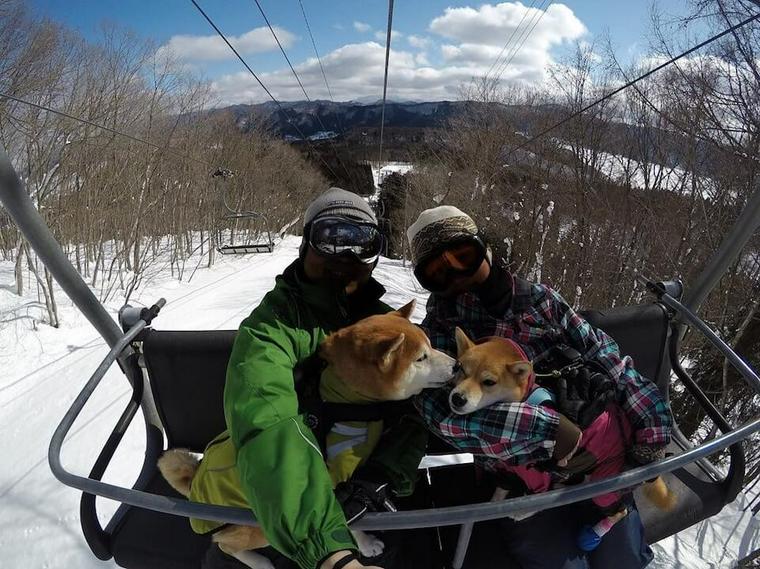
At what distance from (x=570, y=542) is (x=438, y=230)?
1221 mm

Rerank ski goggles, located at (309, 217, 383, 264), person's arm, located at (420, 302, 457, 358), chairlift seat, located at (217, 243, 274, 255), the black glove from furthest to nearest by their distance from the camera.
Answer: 1. chairlift seat, located at (217, 243, 274, 255)
2. person's arm, located at (420, 302, 457, 358)
3. ski goggles, located at (309, 217, 383, 264)
4. the black glove

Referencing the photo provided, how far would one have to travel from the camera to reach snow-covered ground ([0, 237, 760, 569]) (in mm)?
2418

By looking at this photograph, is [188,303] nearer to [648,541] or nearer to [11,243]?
[11,243]

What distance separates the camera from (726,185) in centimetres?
673

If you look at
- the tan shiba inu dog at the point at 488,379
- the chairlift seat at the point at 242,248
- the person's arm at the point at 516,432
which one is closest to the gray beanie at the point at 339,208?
the tan shiba inu dog at the point at 488,379

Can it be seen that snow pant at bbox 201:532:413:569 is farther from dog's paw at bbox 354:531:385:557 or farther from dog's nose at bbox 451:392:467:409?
dog's nose at bbox 451:392:467:409

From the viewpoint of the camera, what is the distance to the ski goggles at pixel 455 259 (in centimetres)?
161

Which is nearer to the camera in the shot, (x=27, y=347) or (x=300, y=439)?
(x=300, y=439)

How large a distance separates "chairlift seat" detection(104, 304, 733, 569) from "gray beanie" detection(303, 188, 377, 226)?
74cm

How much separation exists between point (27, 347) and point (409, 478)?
263 inches

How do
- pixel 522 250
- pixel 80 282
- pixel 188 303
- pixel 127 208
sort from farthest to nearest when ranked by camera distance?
pixel 522 250, pixel 127 208, pixel 188 303, pixel 80 282

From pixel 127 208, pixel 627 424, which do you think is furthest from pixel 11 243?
pixel 627 424

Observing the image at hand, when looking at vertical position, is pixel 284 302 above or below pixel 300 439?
above

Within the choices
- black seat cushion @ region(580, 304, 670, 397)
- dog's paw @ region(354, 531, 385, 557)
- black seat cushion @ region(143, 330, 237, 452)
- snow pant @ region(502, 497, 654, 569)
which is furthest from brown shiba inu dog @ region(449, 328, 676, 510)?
black seat cushion @ region(143, 330, 237, 452)
